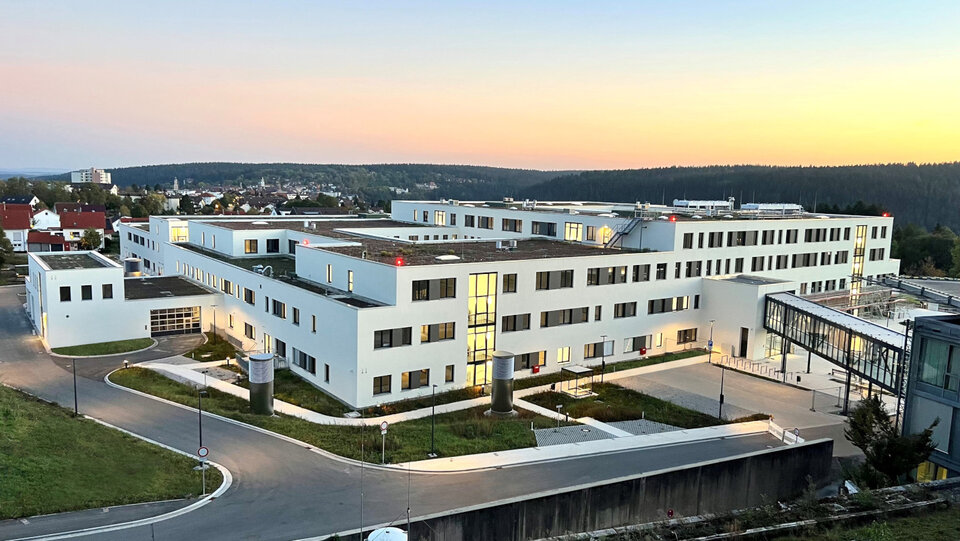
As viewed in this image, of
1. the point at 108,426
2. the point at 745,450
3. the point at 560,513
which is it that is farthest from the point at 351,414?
the point at 745,450

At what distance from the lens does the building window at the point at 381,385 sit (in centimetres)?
3472

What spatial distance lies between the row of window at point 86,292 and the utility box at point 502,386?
1228 inches

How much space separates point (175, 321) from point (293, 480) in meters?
31.7

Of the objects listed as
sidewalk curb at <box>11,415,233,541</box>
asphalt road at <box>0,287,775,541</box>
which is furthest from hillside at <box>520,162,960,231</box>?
sidewalk curb at <box>11,415,233,541</box>

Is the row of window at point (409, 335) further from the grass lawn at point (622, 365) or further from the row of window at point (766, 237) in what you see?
the row of window at point (766, 237)

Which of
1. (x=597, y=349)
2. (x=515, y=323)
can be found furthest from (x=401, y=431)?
(x=597, y=349)

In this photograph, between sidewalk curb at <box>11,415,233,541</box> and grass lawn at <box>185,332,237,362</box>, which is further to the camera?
grass lawn at <box>185,332,237,362</box>

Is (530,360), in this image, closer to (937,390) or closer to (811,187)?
(937,390)

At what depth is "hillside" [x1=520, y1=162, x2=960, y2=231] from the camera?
151 meters

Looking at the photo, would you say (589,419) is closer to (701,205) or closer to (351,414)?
(351,414)

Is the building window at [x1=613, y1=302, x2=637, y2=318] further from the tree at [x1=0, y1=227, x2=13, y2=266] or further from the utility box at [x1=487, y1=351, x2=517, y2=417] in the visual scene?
the tree at [x1=0, y1=227, x2=13, y2=266]

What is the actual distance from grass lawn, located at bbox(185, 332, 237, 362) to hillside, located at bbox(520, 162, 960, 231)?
130843 mm

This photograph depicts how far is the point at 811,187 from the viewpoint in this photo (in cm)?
15912

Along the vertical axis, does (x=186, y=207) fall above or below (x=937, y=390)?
above
